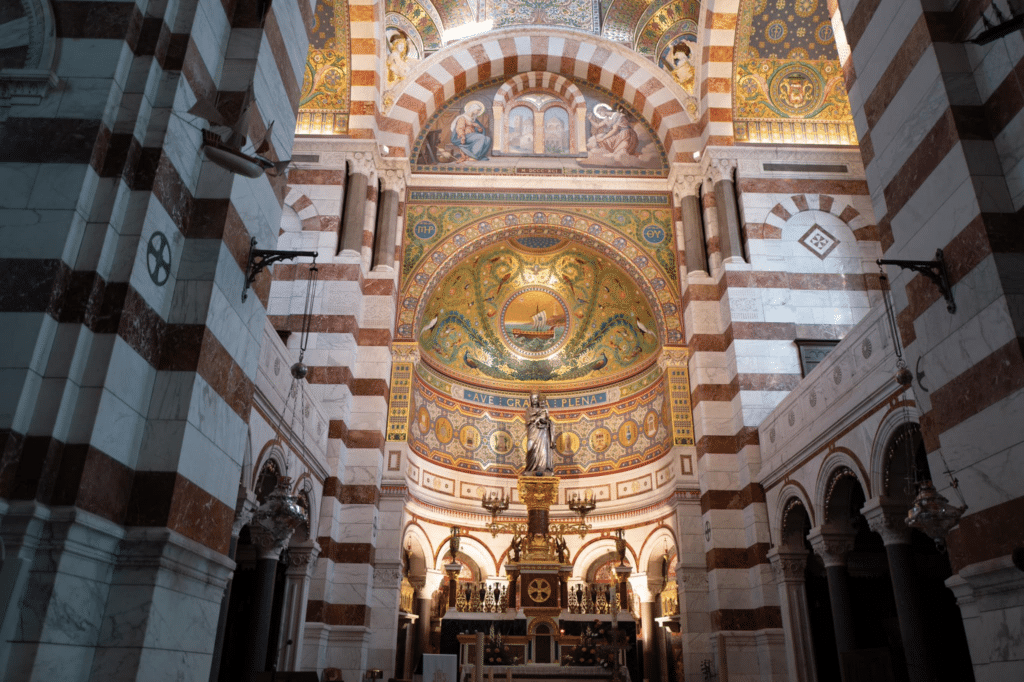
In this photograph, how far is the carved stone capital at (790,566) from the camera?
11.3 m

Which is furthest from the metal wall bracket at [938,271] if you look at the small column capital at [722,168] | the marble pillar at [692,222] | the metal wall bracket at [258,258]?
the small column capital at [722,168]

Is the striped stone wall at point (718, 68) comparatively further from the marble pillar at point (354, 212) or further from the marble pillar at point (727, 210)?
the marble pillar at point (354, 212)

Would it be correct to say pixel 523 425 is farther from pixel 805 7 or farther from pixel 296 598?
pixel 805 7

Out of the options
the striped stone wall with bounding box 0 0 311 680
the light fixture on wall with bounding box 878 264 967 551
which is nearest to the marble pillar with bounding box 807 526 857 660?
the light fixture on wall with bounding box 878 264 967 551

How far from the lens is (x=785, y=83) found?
1500 cm

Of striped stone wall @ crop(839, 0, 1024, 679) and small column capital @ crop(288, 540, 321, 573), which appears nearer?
striped stone wall @ crop(839, 0, 1024, 679)

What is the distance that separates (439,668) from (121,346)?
6176mm

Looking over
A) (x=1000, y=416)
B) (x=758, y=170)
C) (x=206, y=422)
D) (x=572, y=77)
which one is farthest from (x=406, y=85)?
(x=1000, y=416)

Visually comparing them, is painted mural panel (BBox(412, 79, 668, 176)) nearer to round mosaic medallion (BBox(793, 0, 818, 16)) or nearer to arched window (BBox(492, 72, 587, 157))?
arched window (BBox(492, 72, 587, 157))

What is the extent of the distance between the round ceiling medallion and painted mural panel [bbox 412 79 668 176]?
3219 mm

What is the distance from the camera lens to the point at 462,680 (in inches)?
458

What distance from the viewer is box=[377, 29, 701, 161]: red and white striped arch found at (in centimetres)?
1577

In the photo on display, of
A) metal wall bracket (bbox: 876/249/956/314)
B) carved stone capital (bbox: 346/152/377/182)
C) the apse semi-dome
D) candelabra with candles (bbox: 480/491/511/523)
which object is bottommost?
metal wall bracket (bbox: 876/249/956/314)

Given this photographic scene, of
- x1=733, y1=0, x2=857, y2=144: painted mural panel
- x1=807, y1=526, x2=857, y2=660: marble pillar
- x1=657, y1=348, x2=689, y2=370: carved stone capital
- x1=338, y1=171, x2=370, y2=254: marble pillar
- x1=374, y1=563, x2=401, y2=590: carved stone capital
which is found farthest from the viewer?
x1=733, y1=0, x2=857, y2=144: painted mural panel
